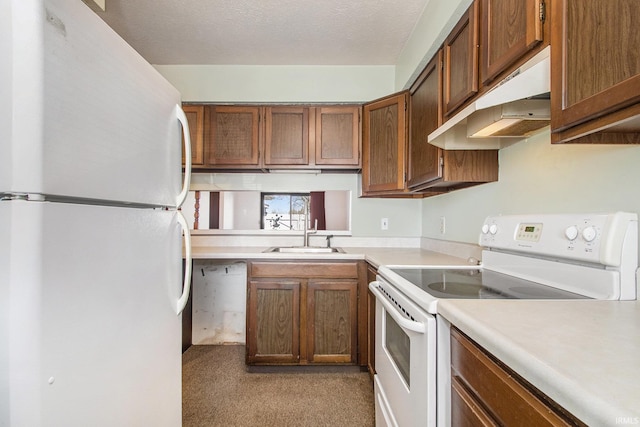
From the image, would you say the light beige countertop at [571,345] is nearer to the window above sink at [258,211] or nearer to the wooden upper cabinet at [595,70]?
the wooden upper cabinet at [595,70]

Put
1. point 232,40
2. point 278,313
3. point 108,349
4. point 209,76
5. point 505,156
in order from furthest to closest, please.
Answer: point 209,76 < point 232,40 < point 278,313 < point 505,156 < point 108,349

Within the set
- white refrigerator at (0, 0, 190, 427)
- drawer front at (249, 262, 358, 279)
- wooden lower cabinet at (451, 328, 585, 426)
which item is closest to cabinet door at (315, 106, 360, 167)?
drawer front at (249, 262, 358, 279)

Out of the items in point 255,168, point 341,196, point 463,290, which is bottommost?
point 463,290

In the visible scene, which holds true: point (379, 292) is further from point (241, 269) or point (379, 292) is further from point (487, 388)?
point (241, 269)

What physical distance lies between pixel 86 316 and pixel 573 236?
55.1 inches

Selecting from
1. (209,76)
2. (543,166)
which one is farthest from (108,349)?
(209,76)

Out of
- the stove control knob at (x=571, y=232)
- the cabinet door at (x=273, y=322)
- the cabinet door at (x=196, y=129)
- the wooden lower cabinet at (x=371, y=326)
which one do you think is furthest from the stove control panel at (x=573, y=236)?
the cabinet door at (x=196, y=129)

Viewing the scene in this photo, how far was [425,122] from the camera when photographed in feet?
5.74

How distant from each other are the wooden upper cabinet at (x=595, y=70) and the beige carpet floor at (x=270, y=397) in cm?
167

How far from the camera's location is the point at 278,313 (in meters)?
2.11

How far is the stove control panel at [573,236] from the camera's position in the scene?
0.84 metres

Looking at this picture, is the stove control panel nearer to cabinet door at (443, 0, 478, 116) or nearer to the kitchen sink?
cabinet door at (443, 0, 478, 116)

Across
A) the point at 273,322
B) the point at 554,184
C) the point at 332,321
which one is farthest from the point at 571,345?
the point at 273,322

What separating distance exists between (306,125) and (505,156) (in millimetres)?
1448
